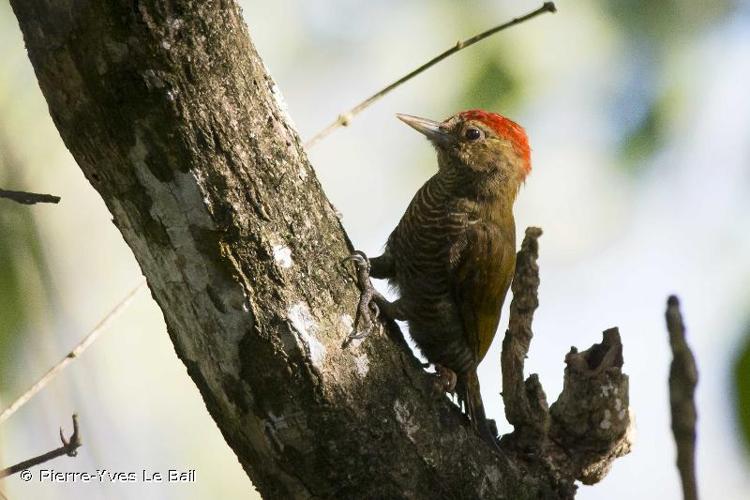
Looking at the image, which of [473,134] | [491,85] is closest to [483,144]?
[473,134]

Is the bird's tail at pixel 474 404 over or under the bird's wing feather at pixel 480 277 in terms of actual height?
under

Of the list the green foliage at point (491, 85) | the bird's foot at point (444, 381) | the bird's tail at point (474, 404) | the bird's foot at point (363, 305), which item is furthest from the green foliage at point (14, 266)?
the green foliage at point (491, 85)

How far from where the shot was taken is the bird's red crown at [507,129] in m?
3.84

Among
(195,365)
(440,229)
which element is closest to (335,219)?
(195,365)

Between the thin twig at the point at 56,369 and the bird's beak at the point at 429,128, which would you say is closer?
the thin twig at the point at 56,369

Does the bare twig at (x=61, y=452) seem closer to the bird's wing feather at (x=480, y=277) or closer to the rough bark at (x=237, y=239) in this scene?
the rough bark at (x=237, y=239)

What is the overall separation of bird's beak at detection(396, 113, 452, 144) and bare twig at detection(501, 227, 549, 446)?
137cm

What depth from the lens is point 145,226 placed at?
6.82 ft

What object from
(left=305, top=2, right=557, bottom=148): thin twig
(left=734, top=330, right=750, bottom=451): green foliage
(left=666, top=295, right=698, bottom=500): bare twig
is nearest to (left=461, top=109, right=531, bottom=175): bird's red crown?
(left=305, top=2, right=557, bottom=148): thin twig

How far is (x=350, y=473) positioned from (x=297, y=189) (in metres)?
0.71

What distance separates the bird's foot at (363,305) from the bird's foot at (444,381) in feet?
0.97

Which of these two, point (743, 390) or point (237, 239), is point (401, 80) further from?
point (743, 390)

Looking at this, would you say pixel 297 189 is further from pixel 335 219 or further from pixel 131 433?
pixel 131 433

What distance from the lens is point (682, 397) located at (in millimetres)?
992
